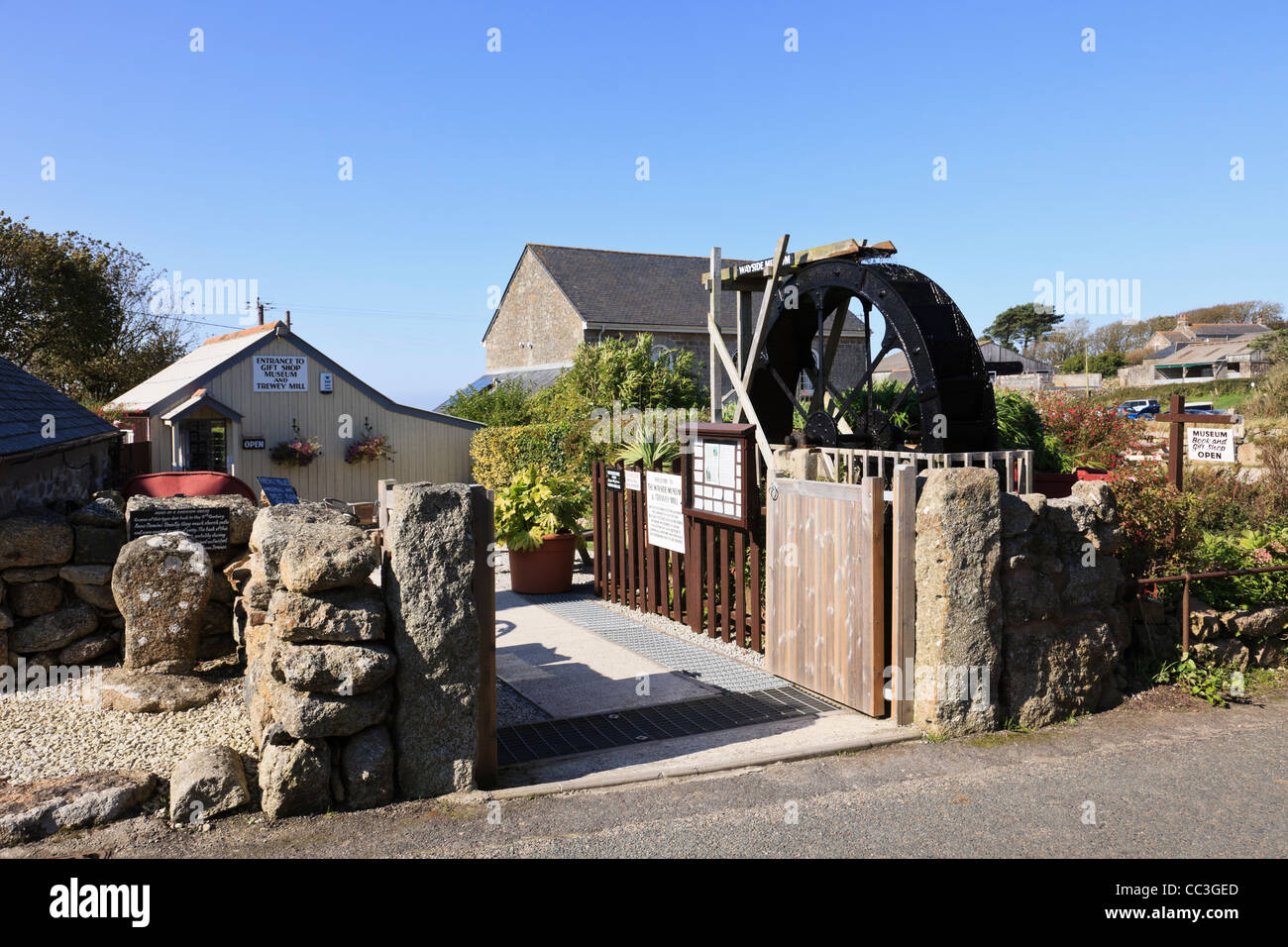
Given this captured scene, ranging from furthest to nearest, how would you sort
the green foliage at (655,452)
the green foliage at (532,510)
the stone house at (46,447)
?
the green foliage at (532,510), the green foliage at (655,452), the stone house at (46,447)

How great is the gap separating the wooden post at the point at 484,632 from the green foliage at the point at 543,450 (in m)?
9.79

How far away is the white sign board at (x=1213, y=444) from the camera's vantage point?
855 cm

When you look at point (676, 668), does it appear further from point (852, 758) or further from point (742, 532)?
point (852, 758)

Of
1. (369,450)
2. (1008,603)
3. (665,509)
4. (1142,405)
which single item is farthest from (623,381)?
(1142,405)

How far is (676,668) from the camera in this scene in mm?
7359

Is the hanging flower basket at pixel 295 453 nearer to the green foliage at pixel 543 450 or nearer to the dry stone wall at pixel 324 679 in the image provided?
the green foliage at pixel 543 450

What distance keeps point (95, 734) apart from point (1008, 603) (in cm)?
546

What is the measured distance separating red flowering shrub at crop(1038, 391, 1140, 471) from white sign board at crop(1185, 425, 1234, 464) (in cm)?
200

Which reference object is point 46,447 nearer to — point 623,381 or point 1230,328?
point 623,381

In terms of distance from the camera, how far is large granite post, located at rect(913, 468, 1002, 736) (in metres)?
5.46

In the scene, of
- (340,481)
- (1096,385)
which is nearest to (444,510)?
(340,481)

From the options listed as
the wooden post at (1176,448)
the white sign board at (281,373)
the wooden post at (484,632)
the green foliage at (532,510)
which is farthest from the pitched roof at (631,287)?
the wooden post at (484,632)
